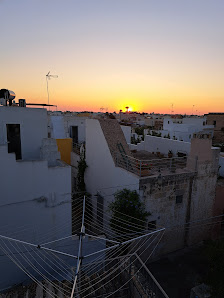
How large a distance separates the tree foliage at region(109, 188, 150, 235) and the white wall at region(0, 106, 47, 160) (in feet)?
13.9

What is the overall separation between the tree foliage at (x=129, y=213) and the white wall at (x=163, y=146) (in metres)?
5.77

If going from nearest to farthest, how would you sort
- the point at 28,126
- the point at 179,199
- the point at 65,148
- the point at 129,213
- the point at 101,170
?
the point at 129,213 → the point at 28,126 → the point at 179,199 → the point at 101,170 → the point at 65,148

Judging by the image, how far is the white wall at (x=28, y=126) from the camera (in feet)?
27.4

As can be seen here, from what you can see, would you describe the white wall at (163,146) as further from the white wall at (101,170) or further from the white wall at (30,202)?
the white wall at (30,202)

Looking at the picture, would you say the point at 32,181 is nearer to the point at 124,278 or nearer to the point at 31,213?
the point at 31,213

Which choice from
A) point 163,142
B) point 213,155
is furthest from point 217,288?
point 163,142

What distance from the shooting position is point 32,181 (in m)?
7.84

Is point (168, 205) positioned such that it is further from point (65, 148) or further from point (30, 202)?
point (65, 148)

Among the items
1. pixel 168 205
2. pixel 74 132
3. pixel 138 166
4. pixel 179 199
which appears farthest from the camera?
pixel 74 132

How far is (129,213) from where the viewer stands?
8797mm

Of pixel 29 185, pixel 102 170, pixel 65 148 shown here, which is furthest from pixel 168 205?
pixel 65 148

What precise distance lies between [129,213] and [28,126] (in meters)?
5.65

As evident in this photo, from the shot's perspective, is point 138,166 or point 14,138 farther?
→ point 138,166

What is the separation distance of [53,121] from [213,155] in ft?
44.3
